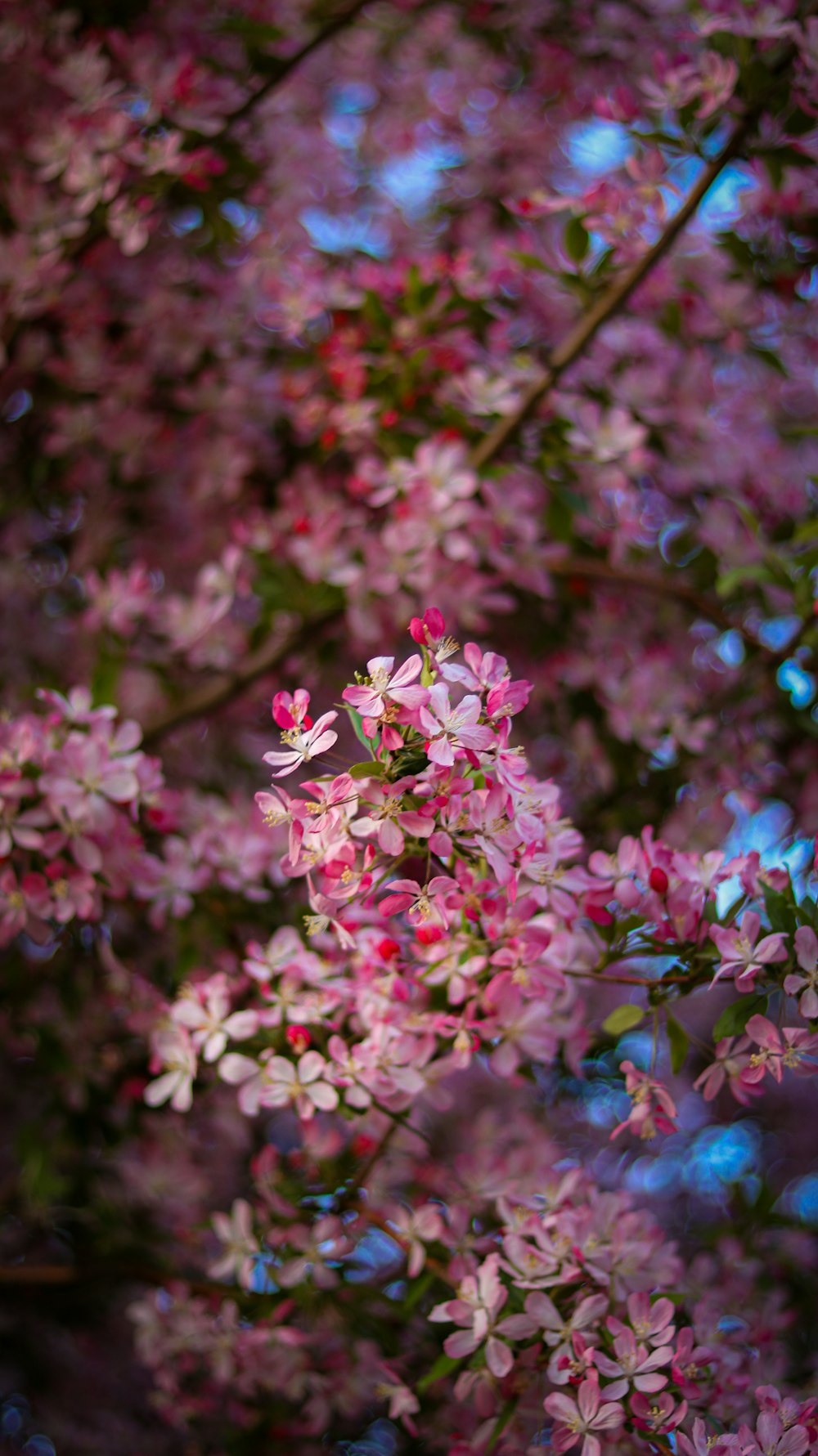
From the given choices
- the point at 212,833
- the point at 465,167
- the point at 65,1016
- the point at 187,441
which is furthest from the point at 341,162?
the point at 65,1016

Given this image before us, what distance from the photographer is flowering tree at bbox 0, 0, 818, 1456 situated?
87 centimetres

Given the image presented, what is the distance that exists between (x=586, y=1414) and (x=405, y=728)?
53 cm

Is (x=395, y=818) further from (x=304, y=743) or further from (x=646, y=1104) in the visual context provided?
(x=646, y=1104)

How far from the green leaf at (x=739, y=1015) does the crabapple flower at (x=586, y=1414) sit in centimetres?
27

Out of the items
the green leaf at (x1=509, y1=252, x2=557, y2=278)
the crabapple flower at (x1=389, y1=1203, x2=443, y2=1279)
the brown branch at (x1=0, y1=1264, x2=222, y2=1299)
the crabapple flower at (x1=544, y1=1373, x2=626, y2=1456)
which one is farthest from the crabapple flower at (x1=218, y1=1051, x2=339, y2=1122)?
the green leaf at (x1=509, y1=252, x2=557, y2=278)

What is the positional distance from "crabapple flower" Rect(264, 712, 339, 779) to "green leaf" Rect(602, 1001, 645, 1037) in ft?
1.13

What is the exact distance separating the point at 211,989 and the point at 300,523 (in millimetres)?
689

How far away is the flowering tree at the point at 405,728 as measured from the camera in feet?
2.85

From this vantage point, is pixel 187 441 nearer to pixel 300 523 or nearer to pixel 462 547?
pixel 300 523

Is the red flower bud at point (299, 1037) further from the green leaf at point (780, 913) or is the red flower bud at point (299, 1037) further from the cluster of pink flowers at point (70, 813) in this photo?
the green leaf at point (780, 913)

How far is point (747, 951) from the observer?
795 mm

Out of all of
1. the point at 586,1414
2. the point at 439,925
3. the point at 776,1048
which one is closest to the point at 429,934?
the point at 439,925

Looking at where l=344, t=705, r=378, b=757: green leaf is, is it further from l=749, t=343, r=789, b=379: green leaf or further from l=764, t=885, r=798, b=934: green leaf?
l=749, t=343, r=789, b=379: green leaf

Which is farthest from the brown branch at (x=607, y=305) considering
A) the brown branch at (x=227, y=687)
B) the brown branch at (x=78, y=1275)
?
the brown branch at (x=78, y=1275)
